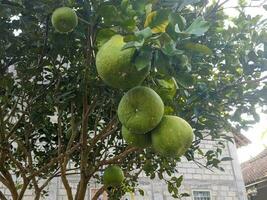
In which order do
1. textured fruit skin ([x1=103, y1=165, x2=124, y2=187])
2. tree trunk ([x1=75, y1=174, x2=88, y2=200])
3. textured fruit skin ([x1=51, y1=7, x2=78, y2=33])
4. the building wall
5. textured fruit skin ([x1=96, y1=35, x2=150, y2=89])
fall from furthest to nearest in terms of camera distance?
the building wall
tree trunk ([x1=75, y1=174, x2=88, y2=200])
textured fruit skin ([x1=103, y1=165, x2=124, y2=187])
textured fruit skin ([x1=51, y1=7, x2=78, y2=33])
textured fruit skin ([x1=96, y1=35, x2=150, y2=89])

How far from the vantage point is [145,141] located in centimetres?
179

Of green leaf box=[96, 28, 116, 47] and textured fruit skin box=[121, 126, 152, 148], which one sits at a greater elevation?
green leaf box=[96, 28, 116, 47]

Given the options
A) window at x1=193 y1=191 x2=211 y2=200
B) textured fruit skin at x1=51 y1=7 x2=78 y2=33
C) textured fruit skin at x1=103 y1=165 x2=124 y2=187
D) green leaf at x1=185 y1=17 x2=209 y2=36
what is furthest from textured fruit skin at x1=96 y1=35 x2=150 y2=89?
window at x1=193 y1=191 x2=211 y2=200

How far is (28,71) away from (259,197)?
49.9 ft

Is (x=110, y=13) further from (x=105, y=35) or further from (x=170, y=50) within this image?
(x=170, y=50)

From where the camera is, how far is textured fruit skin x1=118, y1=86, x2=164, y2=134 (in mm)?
1600

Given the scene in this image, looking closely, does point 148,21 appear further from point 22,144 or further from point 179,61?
point 22,144

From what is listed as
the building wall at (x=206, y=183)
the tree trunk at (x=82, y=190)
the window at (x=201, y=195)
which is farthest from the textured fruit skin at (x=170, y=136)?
the window at (x=201, y=195)

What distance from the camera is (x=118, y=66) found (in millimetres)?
1507

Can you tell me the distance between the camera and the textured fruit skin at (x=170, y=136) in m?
1.66

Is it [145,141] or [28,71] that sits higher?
[28,71]

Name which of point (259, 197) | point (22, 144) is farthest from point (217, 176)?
point (22, 144)

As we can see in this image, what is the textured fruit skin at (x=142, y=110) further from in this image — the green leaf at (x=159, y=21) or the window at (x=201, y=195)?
the window at (x=201, y=195)

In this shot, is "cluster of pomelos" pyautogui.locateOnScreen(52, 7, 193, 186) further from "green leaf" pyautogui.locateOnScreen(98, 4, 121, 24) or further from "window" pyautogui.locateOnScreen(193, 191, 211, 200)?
"window" pyautogui.locateOnScreen(193, 191, 211, 200)
